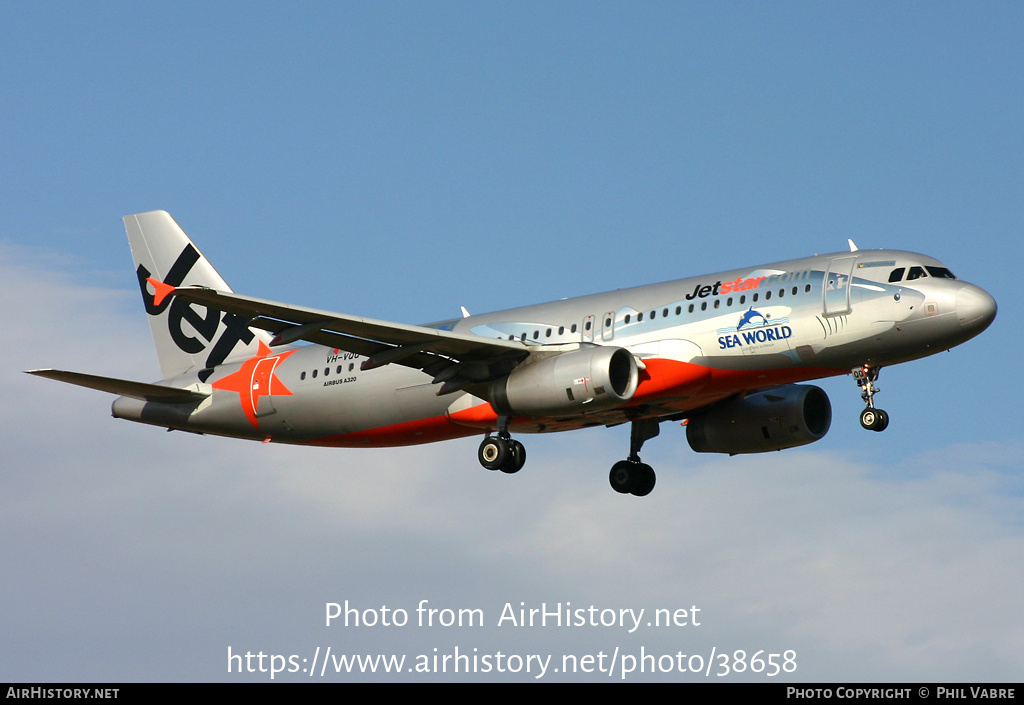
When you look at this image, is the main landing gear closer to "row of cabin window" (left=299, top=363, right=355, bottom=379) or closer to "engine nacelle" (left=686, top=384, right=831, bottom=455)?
"engine nacelle" (left=686, top=384, right=831, bottom=455)

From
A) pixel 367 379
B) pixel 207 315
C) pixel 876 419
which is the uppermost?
pixel 207 315

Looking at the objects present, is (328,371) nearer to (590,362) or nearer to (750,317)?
(590,362)

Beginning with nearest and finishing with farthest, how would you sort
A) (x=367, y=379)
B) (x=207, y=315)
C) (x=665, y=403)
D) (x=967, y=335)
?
(x=967, y=335)
(x=665, y=403)
(x=367, y=379)
(x=207, y=315)

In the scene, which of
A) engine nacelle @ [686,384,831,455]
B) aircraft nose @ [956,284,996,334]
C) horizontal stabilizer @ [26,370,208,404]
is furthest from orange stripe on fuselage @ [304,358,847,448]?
horizontal stabilizer @ [26,370,208,404]

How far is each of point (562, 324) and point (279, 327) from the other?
323 inches

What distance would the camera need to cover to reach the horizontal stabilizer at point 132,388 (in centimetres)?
4072

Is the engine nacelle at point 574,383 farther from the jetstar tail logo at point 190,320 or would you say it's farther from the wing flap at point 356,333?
the jetstar tail logo at point 190,320

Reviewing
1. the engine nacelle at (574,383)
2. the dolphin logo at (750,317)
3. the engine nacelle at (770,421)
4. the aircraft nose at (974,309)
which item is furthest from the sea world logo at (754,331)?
the engine nacelle at (770,421)

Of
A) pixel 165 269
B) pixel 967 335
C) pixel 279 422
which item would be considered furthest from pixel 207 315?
pixel 967 335

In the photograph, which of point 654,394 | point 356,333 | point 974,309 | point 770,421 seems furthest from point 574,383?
point 974,309

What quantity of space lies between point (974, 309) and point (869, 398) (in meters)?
3.73

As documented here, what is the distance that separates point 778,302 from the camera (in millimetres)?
38062

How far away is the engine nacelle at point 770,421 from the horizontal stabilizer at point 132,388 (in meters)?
16.5

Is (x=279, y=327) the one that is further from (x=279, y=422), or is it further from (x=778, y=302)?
(x=778, y=302)
